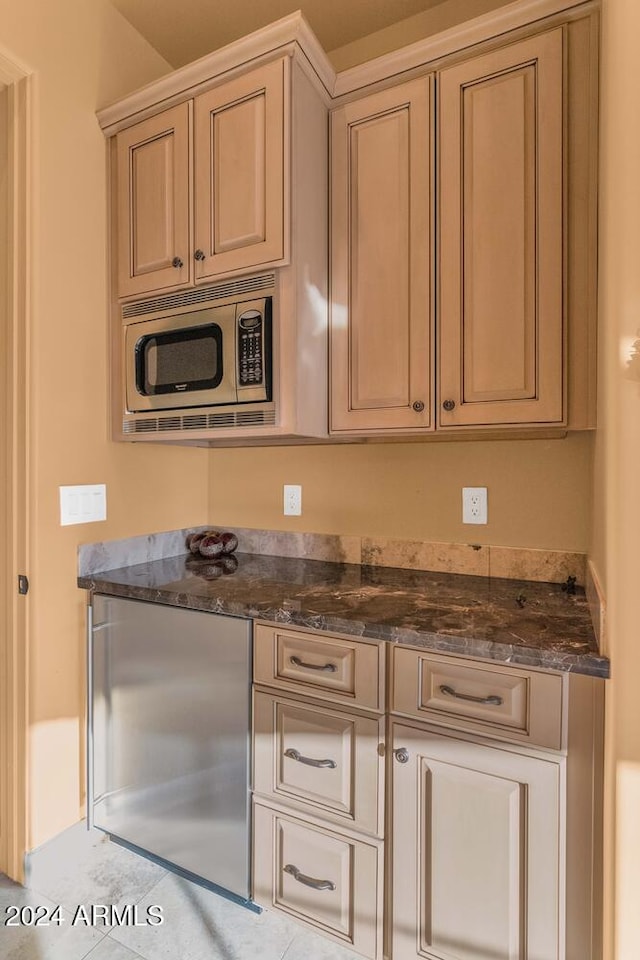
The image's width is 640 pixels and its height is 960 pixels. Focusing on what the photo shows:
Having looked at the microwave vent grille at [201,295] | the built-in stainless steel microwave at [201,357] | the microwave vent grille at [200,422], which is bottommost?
the microwave vent grille at [200,422]

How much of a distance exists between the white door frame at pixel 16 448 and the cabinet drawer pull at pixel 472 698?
126 cm

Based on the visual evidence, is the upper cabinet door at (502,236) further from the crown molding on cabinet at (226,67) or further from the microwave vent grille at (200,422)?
the microwave vent grille at (200,422)

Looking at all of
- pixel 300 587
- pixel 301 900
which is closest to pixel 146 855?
pixel 301 900

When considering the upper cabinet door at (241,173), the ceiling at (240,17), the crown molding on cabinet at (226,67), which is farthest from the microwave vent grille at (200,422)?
the ceiling at (240,17)

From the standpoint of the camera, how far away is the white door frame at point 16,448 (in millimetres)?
1585

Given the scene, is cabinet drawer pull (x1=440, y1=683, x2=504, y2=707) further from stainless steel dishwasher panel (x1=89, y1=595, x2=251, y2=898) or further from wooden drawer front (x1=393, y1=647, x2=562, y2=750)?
stainless steel dishwasher panel (x1=89, y1=595, x2=251, y2=898)

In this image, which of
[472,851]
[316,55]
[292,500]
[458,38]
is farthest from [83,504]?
[458,38]

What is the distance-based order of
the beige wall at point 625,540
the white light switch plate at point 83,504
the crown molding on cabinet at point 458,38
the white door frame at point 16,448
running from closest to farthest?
1. the beige wall at point 625,540
2. the crown molding on cabinet at point 458,38
3. the white door frame at point 16,448
4. the white light switch plate at point 83,504

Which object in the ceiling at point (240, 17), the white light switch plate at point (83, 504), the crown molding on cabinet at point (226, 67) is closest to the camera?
the crown molding on cabinet at point (226, 67)

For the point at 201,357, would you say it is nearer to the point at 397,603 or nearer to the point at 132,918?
the point at 397,603

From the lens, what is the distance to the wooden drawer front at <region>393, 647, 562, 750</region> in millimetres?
1076

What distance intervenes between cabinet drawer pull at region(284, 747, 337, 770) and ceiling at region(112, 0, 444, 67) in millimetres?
2455

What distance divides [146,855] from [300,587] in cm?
97

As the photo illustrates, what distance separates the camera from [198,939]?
1.42 m
